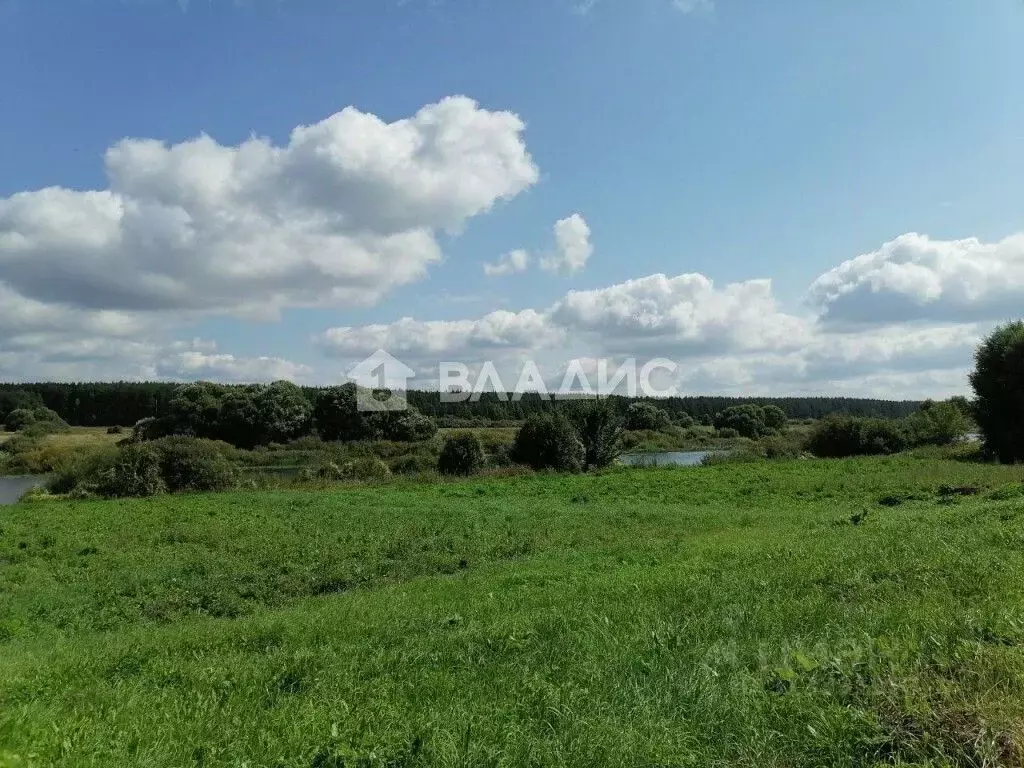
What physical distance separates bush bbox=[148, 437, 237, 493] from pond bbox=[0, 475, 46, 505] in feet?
19.9

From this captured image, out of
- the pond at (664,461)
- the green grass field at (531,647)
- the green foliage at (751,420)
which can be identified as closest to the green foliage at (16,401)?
the pond at (664,461)

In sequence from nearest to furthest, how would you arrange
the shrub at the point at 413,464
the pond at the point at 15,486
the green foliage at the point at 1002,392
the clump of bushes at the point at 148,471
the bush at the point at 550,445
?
the clump of bushes at the point at 148,471
the pond at the point at 15,486
the green foliage at the point at 1002,392
the bush at the point at 550,445
the shrub at the point at 413,464

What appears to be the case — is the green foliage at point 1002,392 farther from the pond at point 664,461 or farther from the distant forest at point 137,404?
the distant forest at point 137,404

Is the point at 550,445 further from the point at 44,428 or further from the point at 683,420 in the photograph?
the point at 683,420

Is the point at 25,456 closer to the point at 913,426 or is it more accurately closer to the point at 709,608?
the point at 709,608

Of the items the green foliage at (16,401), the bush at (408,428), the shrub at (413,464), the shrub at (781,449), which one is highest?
the green foliage at (16,401)

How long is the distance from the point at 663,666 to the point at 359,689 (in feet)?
7.44

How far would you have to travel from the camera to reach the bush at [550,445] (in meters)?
38.2

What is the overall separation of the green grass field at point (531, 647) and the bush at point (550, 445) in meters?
22.1

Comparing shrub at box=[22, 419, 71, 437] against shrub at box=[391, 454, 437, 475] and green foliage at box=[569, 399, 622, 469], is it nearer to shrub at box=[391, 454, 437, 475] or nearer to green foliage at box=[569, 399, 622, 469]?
shrub at box=[391, 454, 437, 475]

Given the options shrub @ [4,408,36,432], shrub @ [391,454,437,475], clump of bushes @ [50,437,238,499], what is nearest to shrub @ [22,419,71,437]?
A: shrub @ [4,408,36,432]

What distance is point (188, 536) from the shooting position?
54.9 ft

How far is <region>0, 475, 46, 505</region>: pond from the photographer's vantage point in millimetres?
30745

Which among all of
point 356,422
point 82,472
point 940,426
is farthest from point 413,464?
point 940,426
